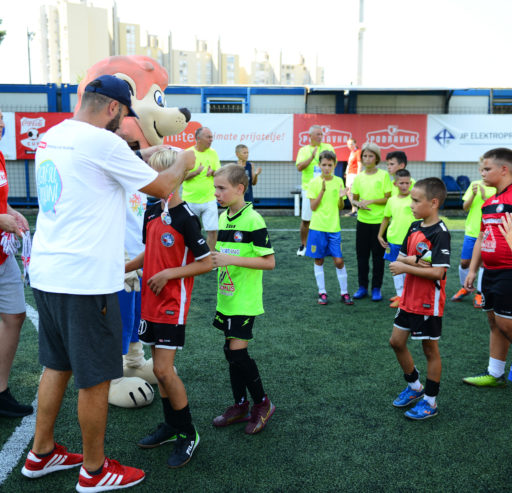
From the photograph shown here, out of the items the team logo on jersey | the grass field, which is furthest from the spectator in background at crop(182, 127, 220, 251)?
the team logo on jersey

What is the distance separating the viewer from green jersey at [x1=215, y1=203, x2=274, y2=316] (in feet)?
10.7

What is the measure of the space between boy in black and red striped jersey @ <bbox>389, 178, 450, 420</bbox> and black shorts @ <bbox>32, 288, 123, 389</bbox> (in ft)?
6.33

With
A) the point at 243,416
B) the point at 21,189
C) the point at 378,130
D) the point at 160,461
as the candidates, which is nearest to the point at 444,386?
the point at 243,416

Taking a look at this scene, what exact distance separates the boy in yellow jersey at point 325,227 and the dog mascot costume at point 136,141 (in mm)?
2827

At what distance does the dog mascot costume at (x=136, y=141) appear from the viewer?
3.77 metres

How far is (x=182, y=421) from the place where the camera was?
302cm

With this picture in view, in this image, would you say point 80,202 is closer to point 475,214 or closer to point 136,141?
point 136,141

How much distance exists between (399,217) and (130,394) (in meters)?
3.83

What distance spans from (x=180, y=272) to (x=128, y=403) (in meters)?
1.40

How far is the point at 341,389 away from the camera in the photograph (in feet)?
Result: 13.3

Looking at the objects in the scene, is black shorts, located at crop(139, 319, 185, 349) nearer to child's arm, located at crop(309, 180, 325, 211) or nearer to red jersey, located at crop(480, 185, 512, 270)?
red jersey, located at crop(480, 185, 512, 270)

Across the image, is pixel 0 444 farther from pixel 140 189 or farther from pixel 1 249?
pixel 140 189

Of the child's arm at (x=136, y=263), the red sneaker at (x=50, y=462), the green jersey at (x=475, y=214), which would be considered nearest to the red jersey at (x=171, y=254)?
the child's arm at (x=136, y=263)

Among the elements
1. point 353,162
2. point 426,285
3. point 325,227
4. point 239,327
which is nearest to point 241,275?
point 239,327
